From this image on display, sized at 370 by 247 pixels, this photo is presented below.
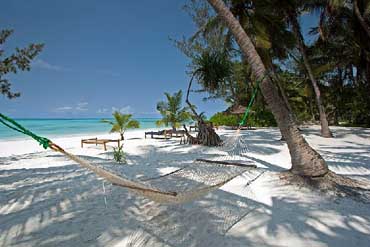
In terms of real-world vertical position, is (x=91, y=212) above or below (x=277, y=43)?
below

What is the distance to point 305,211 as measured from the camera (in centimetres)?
239

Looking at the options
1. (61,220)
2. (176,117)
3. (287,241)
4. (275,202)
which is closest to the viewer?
(287,241)

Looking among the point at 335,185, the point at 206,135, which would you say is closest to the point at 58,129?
the point at 206,135

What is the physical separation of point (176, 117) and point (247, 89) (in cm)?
764

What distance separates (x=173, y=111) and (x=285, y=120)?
8.79 metres

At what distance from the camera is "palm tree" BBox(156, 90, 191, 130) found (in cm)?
1173

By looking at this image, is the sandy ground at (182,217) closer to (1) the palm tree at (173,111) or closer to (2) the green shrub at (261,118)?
(1) the palm tree at (173,111)

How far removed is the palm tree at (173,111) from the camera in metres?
11.7

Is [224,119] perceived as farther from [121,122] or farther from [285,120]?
[285,120]

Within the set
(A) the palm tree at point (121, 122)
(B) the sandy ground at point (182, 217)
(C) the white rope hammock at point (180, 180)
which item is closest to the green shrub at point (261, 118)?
(A) the palm tree at point (121, 122)

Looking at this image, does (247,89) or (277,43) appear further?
(247,89)

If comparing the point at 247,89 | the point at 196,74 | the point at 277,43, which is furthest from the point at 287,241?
the point at 247,89

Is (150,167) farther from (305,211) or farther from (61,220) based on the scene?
(305,211)

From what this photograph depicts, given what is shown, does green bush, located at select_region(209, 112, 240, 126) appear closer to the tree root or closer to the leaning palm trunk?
the leaning palm trunk
